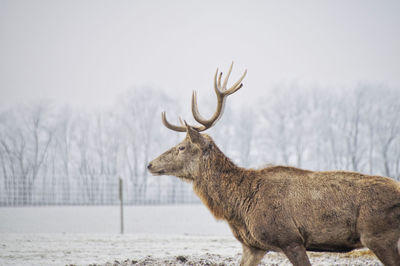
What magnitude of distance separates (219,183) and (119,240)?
7.90 m

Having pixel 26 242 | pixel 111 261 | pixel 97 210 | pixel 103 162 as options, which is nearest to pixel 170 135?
pixel 103 162

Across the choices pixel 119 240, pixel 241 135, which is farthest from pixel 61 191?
pixel 241 135

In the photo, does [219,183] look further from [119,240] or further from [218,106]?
[119,240]

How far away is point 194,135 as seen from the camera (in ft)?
21.3

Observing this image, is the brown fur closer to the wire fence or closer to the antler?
the antler

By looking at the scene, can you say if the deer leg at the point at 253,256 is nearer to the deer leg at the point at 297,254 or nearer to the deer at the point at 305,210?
the deer at the point at 305,210

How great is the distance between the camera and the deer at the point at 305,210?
5165mm

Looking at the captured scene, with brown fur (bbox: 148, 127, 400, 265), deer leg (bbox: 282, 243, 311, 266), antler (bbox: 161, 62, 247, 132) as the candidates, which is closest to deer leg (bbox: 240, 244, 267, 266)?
brown fur (bbox: 148, 127, 400, 265)

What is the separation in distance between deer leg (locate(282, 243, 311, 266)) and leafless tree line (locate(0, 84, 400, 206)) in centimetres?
2356

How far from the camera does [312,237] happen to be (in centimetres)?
542

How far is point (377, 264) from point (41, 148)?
25.3 m

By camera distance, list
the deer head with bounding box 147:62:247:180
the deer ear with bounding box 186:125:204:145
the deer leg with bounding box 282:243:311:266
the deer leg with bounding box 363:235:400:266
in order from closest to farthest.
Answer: the deer leg with bounding box 363:235:400:266 → the deer leg with bounding box 282:243:311:266 → the deer ear with bounding box 186:125:204:145 → the deer head with bounding box 147:62:247:180

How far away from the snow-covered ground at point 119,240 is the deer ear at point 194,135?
2775 mm

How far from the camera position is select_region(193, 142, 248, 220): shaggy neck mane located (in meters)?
6.14
